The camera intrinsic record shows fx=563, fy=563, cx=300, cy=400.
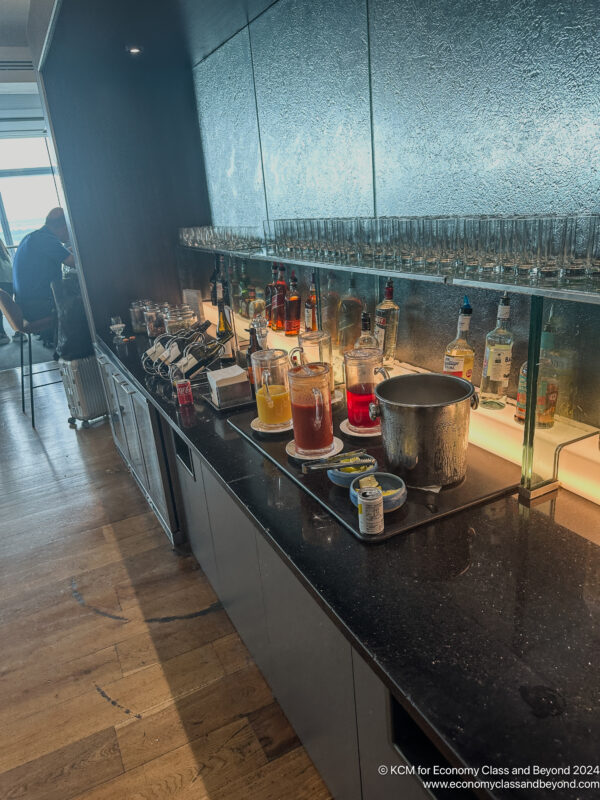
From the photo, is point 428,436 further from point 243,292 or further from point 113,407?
point 113,407

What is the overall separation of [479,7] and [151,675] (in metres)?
2.28

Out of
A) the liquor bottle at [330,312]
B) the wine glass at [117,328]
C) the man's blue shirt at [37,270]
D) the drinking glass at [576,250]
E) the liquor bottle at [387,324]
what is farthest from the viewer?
the man's blue shirt at [37,270]

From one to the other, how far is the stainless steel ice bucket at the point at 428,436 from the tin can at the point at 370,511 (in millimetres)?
184

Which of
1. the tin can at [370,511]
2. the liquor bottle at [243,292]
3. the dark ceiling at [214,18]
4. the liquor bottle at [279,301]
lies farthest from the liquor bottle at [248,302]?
→ the tin can at [370,511]

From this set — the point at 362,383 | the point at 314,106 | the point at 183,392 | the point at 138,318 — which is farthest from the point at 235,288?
the point at 362,383

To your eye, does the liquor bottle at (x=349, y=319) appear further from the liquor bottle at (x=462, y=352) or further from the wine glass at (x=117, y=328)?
the wine glass at (x=117, y=328)

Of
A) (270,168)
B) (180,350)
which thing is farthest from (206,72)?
(180,350)

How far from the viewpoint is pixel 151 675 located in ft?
6.37

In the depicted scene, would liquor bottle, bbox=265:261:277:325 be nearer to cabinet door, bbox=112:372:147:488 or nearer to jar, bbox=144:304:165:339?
cabinet door, bbox=112:372:147:488

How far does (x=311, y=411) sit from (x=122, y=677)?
122cm

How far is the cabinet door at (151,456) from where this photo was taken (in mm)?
2428

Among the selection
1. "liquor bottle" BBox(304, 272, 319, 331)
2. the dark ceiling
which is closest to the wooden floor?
"liquor bottle" BBox(304, 272, 319, 331)

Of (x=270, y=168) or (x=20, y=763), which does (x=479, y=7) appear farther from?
(x=20, y=763)

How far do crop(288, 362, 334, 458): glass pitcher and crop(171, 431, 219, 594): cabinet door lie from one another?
570mm
